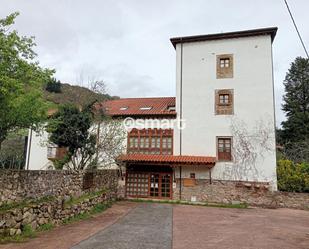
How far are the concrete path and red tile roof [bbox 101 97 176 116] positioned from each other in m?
8.38

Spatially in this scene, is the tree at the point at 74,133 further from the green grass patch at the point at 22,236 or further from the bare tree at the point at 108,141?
the green grass patch at the point at 22,236

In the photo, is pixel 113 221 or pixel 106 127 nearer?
pixel 113 221

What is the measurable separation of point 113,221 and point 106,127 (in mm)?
7947

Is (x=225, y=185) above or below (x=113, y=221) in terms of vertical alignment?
→ above

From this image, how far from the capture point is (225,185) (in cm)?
1700

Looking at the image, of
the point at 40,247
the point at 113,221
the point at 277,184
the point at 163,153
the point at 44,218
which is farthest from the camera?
the point at 163,153

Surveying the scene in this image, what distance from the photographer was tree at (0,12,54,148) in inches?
293

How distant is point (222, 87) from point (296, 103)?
17567mm

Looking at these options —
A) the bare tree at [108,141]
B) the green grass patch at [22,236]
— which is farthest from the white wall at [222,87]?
the green grass patch at [22,236]

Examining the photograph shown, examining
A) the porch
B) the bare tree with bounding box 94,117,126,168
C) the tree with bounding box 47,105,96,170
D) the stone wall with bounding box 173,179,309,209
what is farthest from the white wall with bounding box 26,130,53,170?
the stone wall with bounding box 173,179,309,209

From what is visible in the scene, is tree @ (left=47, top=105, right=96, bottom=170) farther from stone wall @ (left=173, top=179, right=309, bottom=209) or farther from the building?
stone wall @ (left=173, top=179, right=309, bottom=209)

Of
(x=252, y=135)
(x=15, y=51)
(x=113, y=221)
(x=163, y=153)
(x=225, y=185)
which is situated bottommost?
(x=113, y=221)

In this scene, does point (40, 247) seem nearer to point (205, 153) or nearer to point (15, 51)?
point (15, 51)

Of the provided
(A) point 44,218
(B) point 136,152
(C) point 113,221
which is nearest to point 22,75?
(A) point 44,218
